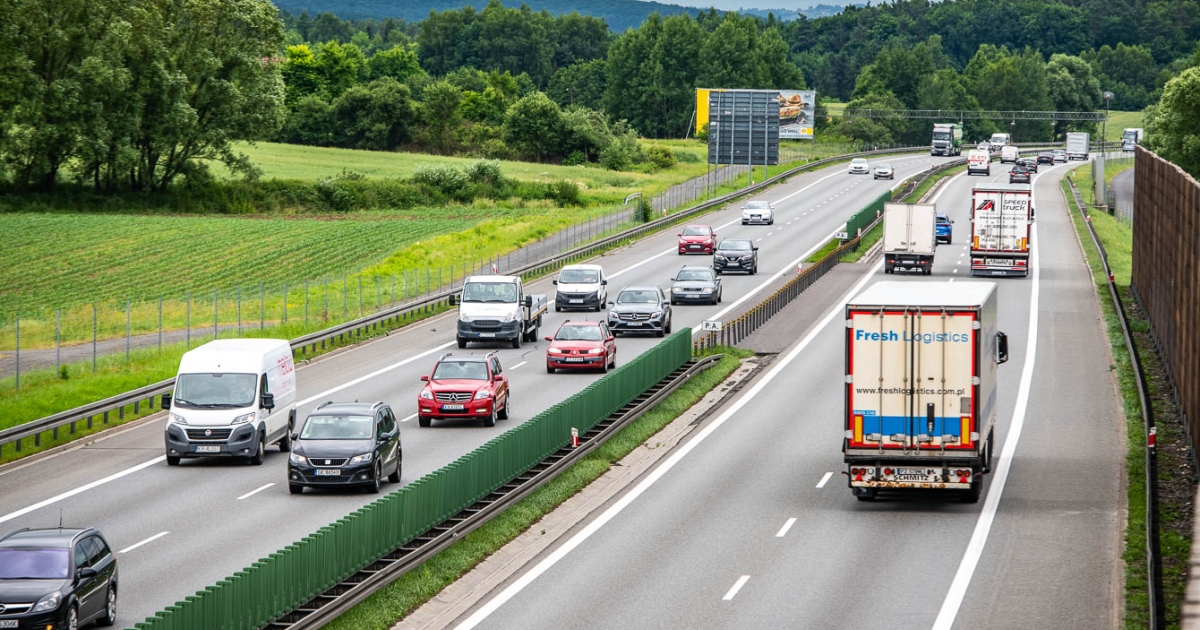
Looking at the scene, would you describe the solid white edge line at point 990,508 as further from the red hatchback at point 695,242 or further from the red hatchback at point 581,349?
the red hatchback at point 695,242

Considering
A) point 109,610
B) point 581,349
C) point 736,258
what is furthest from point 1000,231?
point 109,610

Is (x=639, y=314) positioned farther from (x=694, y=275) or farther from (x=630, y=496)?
(x=630, y=496)

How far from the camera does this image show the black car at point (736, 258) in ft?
234

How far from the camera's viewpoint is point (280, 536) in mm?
25469

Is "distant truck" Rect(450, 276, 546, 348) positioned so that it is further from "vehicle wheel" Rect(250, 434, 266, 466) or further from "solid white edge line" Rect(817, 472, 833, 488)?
"solid white edge line" Rect(817, 472, 833, 488)

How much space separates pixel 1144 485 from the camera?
2966 cm

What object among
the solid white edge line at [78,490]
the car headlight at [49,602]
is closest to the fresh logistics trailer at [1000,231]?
the solid white edge line at [78,490]

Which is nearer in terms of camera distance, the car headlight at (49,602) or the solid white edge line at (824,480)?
the car headlight at (49,602)

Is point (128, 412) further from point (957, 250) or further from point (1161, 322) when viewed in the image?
point (957, 250)

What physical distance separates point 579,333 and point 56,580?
87.6 ft

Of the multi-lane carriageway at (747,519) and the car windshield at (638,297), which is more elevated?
the car windshield at (638,297)

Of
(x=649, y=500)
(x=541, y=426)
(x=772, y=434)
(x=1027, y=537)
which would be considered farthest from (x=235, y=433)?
(x=1027, y=537)

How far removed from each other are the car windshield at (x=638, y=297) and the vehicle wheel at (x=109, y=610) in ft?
110

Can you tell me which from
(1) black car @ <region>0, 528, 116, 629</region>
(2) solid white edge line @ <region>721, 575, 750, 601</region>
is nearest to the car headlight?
(1) black car @ <region>0, 528, 116, 629</region>
